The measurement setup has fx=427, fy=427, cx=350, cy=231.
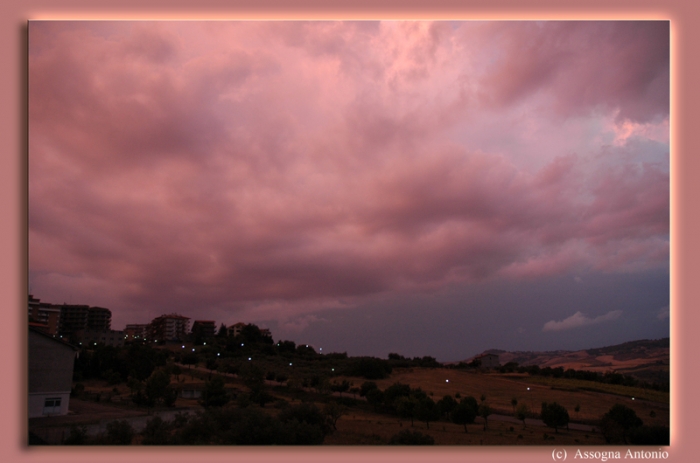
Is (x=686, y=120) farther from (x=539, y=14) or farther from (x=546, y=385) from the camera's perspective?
(x=546, y=385)

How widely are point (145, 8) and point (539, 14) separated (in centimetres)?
1157

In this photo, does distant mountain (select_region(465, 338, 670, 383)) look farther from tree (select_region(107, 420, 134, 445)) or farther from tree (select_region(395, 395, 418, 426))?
tree (select_region(107, 420, 134, 445))

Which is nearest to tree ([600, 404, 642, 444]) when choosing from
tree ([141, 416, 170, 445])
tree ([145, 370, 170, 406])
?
tree ([141, 416, 170, 445])

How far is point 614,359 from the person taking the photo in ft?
79.5

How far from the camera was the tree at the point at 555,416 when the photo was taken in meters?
18.5

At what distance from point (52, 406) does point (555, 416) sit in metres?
21.8

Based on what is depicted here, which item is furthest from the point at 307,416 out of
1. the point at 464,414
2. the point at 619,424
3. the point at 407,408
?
the point at 619,424

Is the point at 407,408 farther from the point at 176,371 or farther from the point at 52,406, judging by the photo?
the point at 176,371

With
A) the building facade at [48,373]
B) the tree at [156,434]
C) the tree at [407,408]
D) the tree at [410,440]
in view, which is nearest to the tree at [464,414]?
the tree at [407,408]

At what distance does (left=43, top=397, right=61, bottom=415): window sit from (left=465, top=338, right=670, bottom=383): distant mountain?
24191 mm

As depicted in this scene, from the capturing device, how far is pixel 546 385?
90.9 ft

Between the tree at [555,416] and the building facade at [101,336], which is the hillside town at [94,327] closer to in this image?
the building facade at [101,336]

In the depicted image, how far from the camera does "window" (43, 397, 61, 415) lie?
17844mm

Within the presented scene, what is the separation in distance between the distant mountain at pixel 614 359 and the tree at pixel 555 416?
12.6ft
